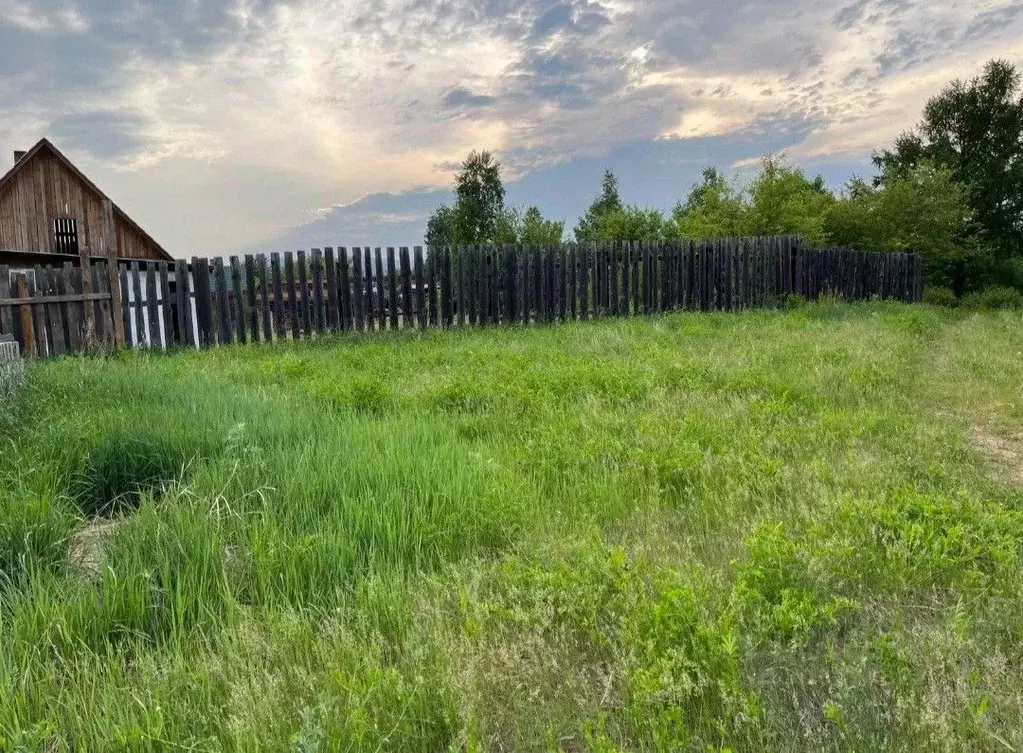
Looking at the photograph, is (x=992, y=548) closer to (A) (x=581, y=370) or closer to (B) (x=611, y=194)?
(A) (x=581, y=370)

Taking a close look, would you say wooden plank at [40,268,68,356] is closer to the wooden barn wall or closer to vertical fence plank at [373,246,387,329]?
Result: vertical fence plank at [373,246,387,329]

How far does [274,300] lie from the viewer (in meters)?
12.5

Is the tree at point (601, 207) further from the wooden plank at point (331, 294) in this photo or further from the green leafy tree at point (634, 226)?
the wooden plank at point (331, 294)

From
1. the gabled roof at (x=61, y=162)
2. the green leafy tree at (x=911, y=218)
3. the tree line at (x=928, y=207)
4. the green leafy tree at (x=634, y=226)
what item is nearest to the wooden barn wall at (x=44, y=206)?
the gabled roof at (x=61, y=162)

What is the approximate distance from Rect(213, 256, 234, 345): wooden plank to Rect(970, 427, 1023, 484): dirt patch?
12.0 metres

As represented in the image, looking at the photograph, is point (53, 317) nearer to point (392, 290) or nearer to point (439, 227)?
point (392, 290)

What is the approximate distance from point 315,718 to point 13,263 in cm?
3396

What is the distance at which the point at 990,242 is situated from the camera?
34.8 meters

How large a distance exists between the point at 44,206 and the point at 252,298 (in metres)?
22.1

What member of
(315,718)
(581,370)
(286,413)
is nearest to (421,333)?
(581,370)

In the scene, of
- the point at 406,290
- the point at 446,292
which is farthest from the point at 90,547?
the point at 446,292

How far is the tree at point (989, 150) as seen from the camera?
33688 mm

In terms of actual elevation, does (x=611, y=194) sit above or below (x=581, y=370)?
above

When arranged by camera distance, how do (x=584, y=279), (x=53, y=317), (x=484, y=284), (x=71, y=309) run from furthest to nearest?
1. (x=584, y=279)
2. (x=484, y=284)
3. (x=71, y=309)
4. (x=53, y=317)
